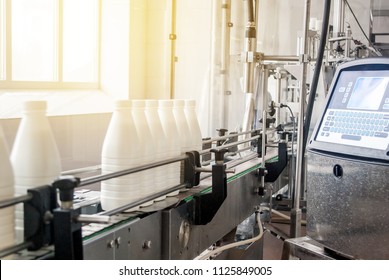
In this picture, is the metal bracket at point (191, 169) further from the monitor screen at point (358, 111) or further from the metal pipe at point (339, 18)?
the metal pipe at point (339, 18)

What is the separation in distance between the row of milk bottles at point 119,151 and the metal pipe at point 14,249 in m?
0.02

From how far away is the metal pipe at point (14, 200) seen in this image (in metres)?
0.57

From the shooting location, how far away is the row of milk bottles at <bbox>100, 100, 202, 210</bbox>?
821 mm

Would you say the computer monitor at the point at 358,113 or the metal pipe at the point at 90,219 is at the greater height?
the computer monitor at the point at 358,113

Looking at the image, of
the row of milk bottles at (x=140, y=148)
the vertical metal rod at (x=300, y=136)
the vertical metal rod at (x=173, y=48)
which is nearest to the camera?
the row of milk bottles at (x=140, y=148)

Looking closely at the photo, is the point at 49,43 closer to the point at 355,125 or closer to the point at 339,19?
the point at 339,19

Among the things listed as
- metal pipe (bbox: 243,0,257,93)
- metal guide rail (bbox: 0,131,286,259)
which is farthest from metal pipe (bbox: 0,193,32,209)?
metal pipe (bbox: 243,0,257,93)

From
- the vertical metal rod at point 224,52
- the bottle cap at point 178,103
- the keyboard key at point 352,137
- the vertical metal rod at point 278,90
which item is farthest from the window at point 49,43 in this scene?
the keyboard key at point 352,137

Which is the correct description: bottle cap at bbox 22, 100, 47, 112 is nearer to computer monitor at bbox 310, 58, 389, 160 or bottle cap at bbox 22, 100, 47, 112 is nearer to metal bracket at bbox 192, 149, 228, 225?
metal bracket at bbox 192, 149, 228, 225

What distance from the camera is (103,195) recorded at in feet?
2.75

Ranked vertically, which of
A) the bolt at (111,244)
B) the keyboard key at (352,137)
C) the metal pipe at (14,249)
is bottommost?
the bolt at (111,244)

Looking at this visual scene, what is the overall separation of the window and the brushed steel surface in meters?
1.23

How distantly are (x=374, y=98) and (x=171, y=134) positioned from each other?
1.35 feet

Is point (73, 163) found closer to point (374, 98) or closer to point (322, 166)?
point (322, 166)
